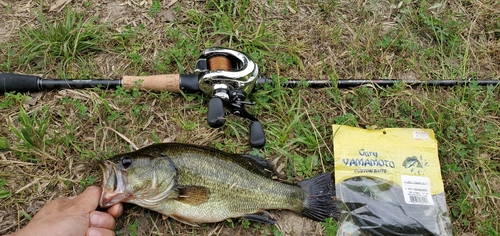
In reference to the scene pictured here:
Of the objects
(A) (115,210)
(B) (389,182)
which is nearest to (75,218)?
(A) (115,210)

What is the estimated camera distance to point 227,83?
3705mm

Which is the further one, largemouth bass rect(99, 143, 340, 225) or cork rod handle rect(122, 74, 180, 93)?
cork rod handle rect(122, 74, 180, 93)

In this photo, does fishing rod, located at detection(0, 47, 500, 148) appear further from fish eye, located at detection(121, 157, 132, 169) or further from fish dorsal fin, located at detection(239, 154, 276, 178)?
fish eye, located at detection(121, 157, 132, 169)

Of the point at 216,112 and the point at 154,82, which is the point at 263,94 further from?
the point at 154,82

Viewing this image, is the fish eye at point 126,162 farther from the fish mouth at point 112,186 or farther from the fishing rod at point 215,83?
the fishing rod at point 215,83

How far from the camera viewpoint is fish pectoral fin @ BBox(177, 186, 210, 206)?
11.1 feet

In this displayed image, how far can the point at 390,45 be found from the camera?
467 centimetres

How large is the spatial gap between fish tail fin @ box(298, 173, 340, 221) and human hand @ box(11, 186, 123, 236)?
5.12 ft

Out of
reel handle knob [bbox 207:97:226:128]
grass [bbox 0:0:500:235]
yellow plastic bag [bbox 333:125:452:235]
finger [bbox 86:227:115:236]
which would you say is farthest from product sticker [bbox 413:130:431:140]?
finger [bbox 86:227:115:236]

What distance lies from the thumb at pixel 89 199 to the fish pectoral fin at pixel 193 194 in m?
0.64

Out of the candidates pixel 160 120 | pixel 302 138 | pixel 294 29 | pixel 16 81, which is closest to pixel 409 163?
pixel 302 138

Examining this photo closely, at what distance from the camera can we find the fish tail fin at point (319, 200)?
3.61m

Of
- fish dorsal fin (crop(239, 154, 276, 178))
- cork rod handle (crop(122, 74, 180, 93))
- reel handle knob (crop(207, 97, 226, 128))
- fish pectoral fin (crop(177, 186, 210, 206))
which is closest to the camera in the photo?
fish pectoral fin (crop(177, 186, 210, 206))

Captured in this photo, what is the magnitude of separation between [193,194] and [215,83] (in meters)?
0.98
